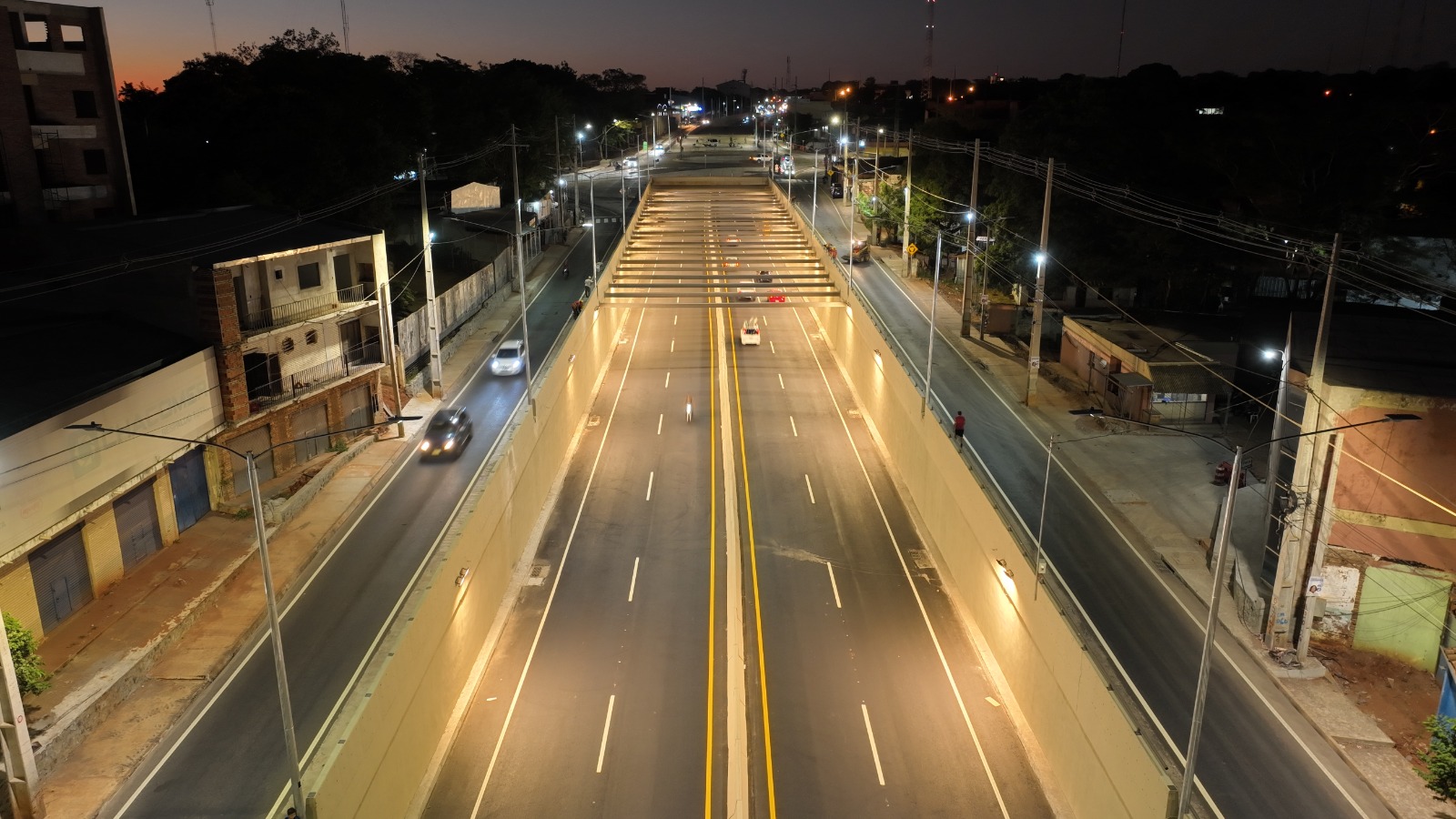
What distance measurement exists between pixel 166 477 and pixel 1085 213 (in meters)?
44.7

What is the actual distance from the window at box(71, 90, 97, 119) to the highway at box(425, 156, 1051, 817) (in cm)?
3016

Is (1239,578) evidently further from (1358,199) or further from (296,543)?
(296,543)

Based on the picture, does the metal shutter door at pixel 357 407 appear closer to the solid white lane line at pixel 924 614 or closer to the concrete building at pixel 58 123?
the concrete building at pixel 58 123

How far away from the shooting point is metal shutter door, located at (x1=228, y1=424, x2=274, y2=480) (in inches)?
1223

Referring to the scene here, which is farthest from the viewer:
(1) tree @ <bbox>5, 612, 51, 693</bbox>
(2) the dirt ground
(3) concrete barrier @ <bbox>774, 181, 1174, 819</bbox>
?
(2) the dirt ground

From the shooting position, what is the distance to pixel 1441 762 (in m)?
16.4

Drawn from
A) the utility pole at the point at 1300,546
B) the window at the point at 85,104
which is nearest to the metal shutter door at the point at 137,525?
the window at the point at 85,104

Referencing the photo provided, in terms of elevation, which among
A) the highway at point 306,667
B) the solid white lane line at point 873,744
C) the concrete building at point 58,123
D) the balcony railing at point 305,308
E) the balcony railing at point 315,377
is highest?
the concrete building at point 58,123

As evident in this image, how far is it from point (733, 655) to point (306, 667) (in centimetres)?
1111

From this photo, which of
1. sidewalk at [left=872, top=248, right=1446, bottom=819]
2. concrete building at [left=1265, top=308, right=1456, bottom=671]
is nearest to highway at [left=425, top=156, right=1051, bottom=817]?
sidewalk at [left=872, top=248, right=1446, bottom=819]

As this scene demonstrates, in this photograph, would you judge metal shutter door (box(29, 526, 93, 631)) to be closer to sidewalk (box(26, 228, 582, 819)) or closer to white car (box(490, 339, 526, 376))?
sidewalk (box(26, 228, 582, 819))

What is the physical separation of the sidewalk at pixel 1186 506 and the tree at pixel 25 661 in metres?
29.4

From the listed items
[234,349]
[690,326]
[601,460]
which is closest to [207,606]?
[234,349]

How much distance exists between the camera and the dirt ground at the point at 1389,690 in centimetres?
2034
